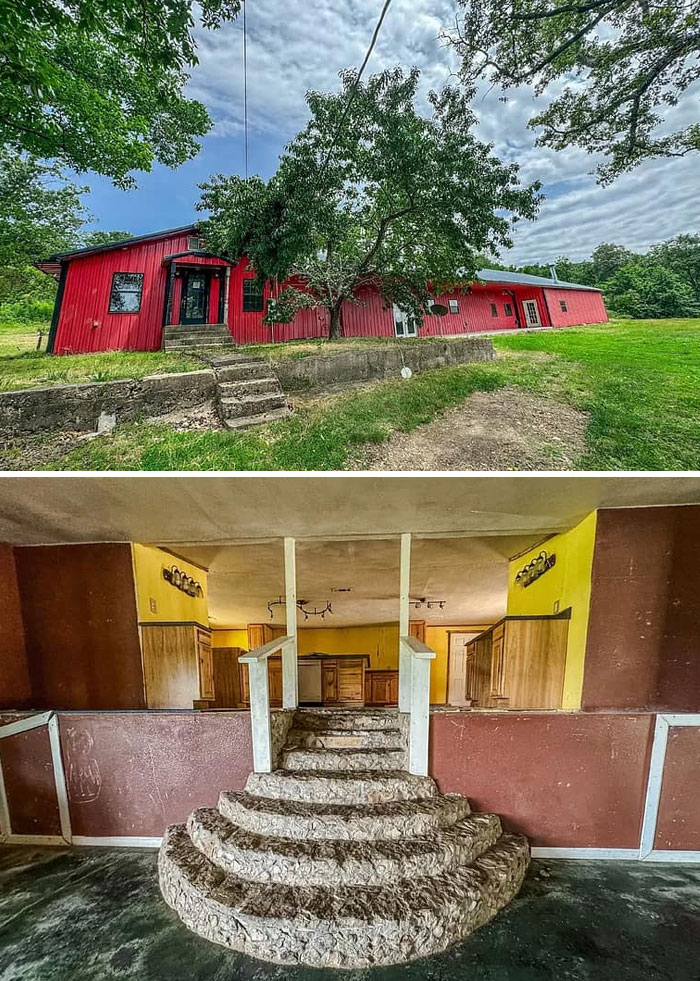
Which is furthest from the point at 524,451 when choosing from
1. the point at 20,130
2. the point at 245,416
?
the point at 20,130

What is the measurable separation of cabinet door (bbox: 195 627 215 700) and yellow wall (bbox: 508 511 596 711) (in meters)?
4.09

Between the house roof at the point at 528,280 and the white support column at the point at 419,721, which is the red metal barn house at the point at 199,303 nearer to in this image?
the house roof at the point at 528,280

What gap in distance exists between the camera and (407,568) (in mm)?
4961

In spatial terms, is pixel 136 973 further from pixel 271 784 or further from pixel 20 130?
pixel 20 130

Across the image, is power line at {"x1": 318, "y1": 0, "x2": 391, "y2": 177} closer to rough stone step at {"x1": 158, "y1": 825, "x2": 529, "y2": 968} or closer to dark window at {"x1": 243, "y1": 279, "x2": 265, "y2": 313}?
dark window at {"x1": 243, "y1": 279, "x2": 265, "y2": 313}

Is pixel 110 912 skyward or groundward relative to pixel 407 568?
groundward

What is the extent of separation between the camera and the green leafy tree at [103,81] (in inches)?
82.1

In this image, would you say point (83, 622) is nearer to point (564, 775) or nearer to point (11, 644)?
point (11, 644)

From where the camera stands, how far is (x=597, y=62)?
91.2 inches

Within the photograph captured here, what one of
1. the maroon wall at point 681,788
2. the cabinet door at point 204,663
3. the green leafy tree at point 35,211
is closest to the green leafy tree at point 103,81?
the green leafy tree at point 35,211

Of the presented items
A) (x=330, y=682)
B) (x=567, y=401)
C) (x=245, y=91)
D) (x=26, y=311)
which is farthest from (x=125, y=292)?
(x=330, y=682)

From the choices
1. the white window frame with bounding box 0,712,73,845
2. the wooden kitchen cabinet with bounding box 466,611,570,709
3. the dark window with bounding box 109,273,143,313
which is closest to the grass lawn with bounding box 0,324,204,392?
the dark window with bounding box 109,273,143,313

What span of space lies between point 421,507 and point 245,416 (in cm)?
187

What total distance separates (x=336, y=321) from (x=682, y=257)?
2761mm
